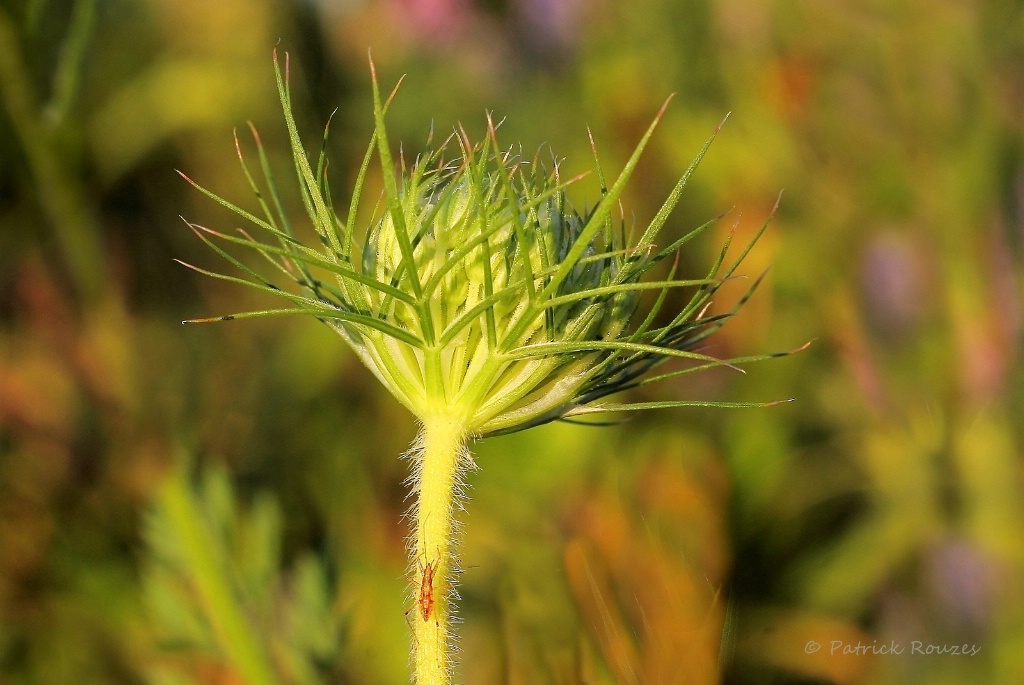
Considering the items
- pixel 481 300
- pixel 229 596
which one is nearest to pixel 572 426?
pixel 229 596

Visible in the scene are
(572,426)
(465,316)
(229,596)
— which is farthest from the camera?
(572,426)

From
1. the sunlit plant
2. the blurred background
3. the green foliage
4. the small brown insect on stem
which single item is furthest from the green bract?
the green foliage

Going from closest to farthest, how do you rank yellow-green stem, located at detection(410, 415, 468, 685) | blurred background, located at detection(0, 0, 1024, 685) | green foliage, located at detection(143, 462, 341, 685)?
yellow-green stem, located at detection(410, 415, 468, 685) < green foliage, located at detection(143, 462, 341, 685) < blurred background, located at detection(0, 0, 1024, 685)

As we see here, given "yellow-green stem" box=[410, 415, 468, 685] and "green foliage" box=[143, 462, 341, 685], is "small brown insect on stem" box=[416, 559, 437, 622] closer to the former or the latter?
"yellow-green stem" box=[410, 415, 468, 685]

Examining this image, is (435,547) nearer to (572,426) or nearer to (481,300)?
(481,300)

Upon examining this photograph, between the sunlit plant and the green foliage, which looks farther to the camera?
the green foliage

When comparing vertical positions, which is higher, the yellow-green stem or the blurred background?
the blurred background
